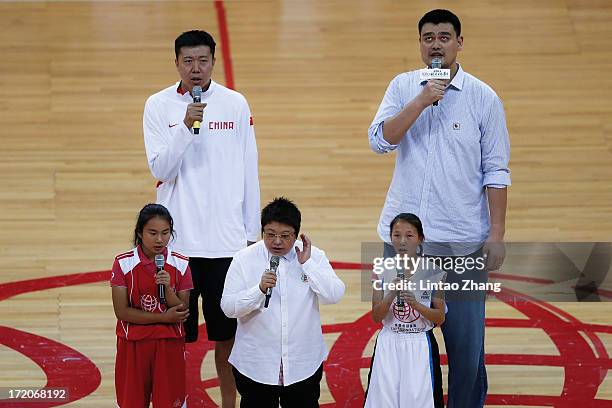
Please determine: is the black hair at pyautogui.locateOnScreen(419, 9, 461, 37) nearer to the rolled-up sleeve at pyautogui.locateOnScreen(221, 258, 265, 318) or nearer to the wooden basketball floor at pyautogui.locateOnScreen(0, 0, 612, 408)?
the rolled-up sleeve at pyautogui.locateOnScreen(221, 258, 265, 318)

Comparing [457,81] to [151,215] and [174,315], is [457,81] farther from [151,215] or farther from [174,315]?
[174,315]

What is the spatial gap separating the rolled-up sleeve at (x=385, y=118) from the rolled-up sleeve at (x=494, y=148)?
380 mm

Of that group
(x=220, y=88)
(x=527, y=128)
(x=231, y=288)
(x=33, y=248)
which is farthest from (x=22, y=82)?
(x=231, y=288)

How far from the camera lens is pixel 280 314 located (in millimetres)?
4996

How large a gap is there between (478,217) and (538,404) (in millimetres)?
1272

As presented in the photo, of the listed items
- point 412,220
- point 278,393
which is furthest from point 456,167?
point 278,393

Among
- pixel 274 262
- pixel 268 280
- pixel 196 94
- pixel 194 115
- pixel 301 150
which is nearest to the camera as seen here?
pixel 268 280

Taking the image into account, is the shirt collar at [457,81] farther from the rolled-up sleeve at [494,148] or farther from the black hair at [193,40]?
the black hair at [193,40]

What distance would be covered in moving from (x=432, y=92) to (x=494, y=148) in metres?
→ 0.44

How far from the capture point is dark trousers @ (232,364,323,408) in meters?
5.00

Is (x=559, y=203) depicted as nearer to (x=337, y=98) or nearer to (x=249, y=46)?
(x=337, y=98)

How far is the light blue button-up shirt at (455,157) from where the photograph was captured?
5027mm

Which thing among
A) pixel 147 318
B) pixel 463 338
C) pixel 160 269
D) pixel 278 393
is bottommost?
pixel 278 393

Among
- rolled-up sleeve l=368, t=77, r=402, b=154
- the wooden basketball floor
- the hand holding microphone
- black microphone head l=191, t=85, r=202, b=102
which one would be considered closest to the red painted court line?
the wooden basketball floor
